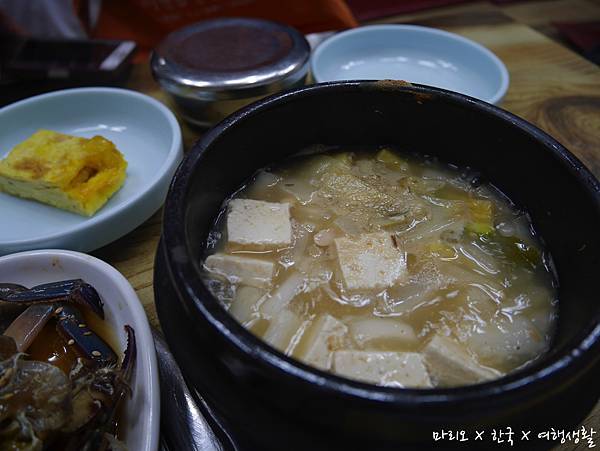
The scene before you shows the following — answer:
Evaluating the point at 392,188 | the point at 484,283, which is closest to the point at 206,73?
the point at 392,188

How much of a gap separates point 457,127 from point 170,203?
883mm

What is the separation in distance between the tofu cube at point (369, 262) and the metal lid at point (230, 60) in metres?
1.03

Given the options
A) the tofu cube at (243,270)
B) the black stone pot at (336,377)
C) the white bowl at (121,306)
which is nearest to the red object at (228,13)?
the black stone pot at (336,377)

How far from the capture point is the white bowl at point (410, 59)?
2539 millimetres

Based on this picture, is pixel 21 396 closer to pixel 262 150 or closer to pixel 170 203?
pixel 170 203

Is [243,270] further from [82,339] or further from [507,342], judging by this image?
[507,342]

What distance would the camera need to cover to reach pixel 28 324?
134cm

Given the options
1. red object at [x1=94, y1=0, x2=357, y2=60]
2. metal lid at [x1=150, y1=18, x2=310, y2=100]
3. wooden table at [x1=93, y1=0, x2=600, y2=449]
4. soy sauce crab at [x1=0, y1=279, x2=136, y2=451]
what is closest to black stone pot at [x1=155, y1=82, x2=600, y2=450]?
soy sauce crab at [x1=0, y1=279, x2=136, y2=451]

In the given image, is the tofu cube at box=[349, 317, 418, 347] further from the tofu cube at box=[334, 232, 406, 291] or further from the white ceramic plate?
the white ceramic plate

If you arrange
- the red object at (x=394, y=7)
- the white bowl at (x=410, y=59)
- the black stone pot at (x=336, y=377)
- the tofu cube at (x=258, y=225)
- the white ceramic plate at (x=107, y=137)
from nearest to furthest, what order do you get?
the black stone pot at (x=336, y=377) < the tofu cube at (x=258, y=225) < the white ceramic plate at (x=107, y=137) < the white bowl at (x=410, y=59) < the red object at (x=394, y=7)

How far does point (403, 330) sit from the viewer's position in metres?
1.18

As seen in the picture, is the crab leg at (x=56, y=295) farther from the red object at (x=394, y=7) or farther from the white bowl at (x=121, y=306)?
the red object at (x=394, y=7)

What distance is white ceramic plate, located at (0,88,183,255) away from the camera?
5.50 ft

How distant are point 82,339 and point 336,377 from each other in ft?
2.76
